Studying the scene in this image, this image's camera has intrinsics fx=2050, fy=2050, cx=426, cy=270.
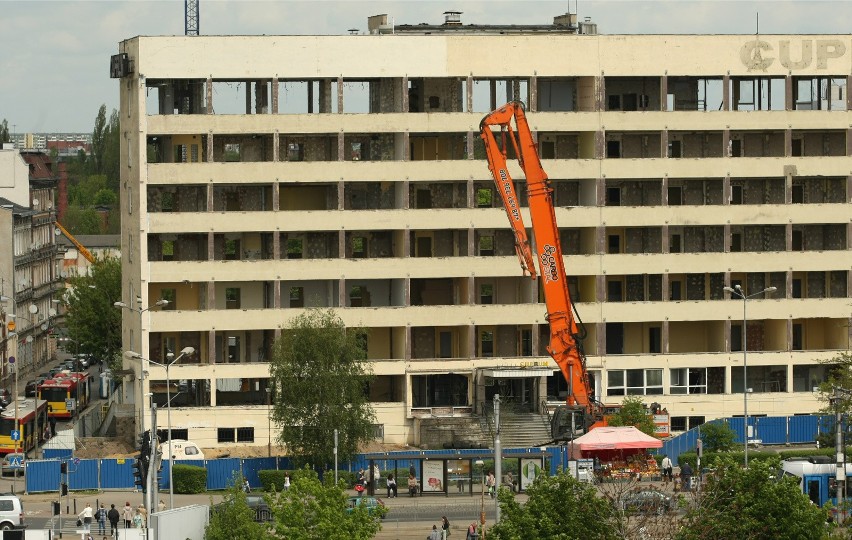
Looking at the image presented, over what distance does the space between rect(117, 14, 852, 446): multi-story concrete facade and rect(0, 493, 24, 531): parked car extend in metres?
21.5

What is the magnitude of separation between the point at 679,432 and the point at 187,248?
28.8m

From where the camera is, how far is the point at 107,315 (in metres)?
147

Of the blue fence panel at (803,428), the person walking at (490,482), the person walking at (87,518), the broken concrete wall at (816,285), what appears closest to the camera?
the person walking at (87,518)

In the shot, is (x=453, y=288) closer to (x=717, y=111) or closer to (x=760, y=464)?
(x=717, y=111)

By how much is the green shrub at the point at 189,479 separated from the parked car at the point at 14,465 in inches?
367

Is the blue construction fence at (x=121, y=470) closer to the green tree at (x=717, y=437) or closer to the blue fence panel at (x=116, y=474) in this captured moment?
the blue fence panel at (x=116, y=474)

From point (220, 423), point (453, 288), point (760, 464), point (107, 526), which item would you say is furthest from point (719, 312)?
point (760, 464)

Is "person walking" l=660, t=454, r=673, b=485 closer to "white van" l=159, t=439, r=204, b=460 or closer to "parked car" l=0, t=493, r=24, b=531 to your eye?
"white van" l=159, t=439, r=204, b=460

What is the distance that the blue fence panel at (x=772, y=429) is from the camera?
10838cm

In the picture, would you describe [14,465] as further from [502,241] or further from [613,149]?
[613,149]

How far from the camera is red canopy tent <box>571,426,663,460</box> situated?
3649 inches

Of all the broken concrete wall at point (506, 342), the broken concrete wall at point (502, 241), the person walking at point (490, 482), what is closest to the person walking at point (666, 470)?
the person walking at point (490, 482)

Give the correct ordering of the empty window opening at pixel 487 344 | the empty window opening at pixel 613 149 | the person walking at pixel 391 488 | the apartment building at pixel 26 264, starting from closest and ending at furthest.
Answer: the person walking at pixel 391 488
the empty window opening at pixel 487 344
the empty window opening at pixel 613 149
the apartment building at pixel 26 264

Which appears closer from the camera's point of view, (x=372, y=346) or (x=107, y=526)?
(x=107, y=526)
